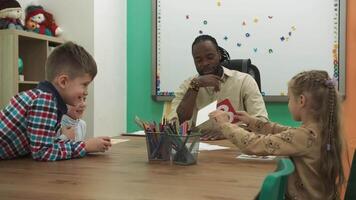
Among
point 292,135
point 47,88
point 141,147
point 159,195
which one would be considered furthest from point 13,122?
point 292,135

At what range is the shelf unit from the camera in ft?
9.70

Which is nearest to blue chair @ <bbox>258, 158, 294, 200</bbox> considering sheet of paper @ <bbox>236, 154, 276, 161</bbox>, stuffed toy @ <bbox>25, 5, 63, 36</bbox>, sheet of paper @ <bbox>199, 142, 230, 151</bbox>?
sheet of paper @ <bbox>236, 154, 276, 161</bbox>

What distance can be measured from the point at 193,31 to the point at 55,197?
9.26 feet

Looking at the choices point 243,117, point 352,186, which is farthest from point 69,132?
point 352,186

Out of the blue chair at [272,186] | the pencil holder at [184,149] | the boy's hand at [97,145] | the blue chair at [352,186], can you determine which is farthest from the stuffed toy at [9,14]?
the blue chair at [272,186]

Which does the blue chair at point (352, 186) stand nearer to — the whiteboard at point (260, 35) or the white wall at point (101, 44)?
the whiteboard at point (260, 35)

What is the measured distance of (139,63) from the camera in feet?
12.5

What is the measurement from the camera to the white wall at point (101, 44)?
3453 mm

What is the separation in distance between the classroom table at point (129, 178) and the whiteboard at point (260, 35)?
6.58 feet

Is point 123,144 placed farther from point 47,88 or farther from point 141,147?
point 47,88

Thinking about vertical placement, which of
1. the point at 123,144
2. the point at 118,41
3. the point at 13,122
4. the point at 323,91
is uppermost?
the point at 118,41

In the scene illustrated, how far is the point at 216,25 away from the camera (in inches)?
140

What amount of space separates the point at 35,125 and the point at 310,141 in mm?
922

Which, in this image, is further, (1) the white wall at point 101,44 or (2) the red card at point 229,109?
(1) the white wall at point 101,44
